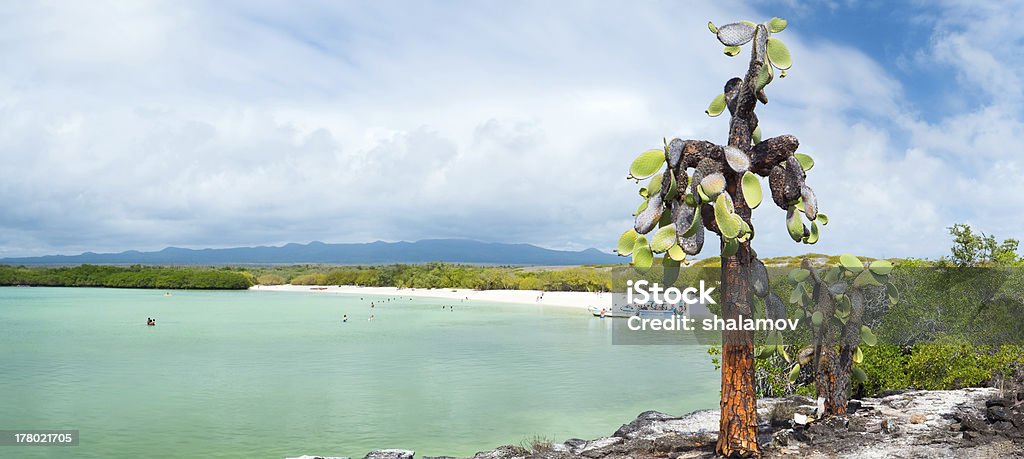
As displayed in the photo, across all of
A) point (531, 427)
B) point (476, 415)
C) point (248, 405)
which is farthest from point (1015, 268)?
point (248, 405)

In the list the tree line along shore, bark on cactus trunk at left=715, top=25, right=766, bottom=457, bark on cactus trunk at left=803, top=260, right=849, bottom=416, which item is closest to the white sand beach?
the tree line along shore

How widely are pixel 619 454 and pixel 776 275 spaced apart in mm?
6996

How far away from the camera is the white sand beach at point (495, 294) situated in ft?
183

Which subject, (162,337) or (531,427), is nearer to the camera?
(531,427)

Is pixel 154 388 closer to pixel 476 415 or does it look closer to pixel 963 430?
pixel 476 415

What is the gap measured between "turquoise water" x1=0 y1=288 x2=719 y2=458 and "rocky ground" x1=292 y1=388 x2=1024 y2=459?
3.97 meters

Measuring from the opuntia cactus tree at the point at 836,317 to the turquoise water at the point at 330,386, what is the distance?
203 inches

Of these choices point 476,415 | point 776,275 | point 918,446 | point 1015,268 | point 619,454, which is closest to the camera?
point 918,446

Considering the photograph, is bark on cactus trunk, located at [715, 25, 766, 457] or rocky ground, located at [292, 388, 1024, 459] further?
rocky ground, located at [292, 388, 1024, 459]

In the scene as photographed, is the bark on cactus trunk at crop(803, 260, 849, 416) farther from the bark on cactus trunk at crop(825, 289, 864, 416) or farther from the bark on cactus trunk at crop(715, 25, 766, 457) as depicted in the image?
the bark on cactus trunk at crop(715, 25, 766, 457)

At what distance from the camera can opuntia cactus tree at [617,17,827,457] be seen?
238 inches

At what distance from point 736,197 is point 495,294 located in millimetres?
61351

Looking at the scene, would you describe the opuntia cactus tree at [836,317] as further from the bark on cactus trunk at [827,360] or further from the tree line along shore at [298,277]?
the tree line along shore at [298,277]

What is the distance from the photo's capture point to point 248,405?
17.3 m
